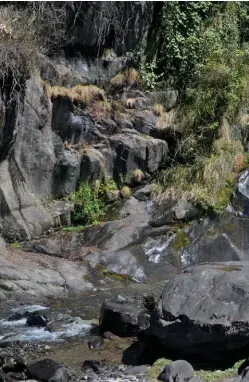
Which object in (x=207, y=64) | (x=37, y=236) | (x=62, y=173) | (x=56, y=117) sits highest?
(x=207, y=64)

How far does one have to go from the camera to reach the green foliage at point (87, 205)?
16500mm

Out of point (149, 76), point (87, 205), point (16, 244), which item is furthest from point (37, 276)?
point (149, 76)

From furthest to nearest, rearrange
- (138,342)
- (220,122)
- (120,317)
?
(220,122) → (120,317) → (138,342)

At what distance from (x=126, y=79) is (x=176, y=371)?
12572mm

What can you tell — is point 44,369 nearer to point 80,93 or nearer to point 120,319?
point 120,319

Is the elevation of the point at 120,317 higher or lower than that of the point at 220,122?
lower

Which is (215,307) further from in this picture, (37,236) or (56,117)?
(56,117)

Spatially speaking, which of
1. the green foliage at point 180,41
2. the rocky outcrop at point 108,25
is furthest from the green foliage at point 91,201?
the green foliage at point 180,41

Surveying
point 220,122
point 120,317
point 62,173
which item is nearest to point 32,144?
point 62,173

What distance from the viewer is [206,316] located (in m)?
8.41

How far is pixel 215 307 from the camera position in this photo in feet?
27.8

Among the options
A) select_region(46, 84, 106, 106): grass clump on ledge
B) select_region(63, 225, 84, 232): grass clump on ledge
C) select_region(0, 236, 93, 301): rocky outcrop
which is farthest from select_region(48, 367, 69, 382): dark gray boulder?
select_region(46, 84, 106, 106): grass clump on ledge

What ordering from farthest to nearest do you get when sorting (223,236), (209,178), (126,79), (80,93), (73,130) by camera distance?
(126,79), (80,93), (73,130), (209,178), (223,236)

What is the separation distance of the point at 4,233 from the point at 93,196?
2.83 meters
